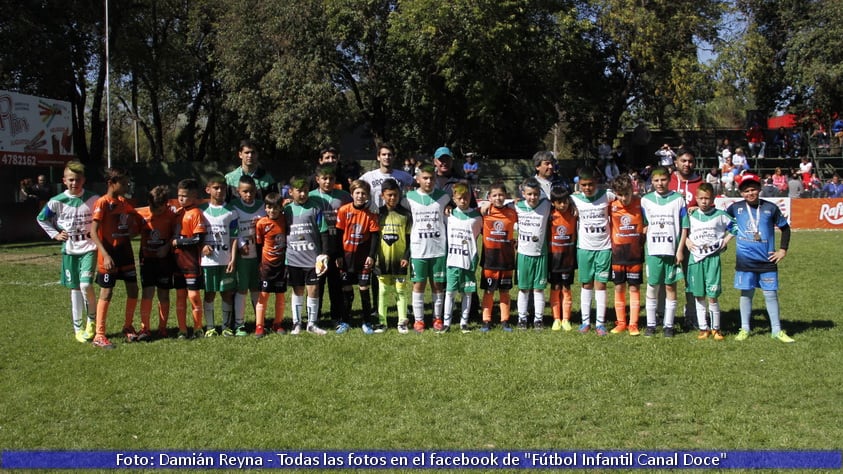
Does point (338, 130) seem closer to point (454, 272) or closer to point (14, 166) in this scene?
point (14, 166)

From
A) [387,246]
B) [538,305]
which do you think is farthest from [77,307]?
[538,305]

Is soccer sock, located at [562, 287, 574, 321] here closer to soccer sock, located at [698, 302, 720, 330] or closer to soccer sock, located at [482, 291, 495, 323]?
soccer sock, located at [482, 291, 495, 323]

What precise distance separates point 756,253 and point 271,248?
5.33 m

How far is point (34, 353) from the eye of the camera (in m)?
7.64

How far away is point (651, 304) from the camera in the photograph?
826 cm

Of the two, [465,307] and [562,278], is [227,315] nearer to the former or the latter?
[465,307]

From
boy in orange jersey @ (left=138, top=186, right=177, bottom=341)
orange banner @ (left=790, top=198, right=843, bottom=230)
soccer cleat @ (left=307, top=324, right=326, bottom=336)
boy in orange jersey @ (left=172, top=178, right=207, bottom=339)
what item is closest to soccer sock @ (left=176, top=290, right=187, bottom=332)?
boy in orange jersey @ (left=172, top=178, right=207, bottom=339)

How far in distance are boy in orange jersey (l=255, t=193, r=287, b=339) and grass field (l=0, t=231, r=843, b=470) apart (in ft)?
1.98

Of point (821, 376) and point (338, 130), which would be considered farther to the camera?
point (338, 130)

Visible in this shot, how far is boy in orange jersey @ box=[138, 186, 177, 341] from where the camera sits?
328 inches

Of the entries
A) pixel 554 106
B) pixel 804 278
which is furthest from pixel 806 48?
pixel 804 278

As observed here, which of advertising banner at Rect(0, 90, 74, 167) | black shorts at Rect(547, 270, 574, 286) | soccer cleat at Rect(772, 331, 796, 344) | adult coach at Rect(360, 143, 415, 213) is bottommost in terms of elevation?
soccer cleat at Rect(772, 331, 796, 344)

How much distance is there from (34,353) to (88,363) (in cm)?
83

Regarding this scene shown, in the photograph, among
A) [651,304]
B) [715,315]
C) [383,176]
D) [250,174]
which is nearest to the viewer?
[715,315]
